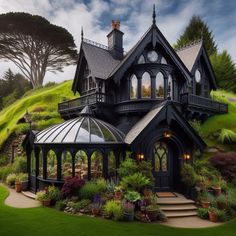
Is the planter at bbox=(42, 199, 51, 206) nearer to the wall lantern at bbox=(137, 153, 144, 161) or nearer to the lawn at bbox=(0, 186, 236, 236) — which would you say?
the lawn at bbox=(0, 186, 236, 236)

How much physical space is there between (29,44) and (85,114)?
35650 millimetres

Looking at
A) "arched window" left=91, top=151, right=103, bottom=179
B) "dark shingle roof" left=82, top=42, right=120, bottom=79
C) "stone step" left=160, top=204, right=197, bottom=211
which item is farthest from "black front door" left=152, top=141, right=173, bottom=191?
"dark shingle roof" left=82, top=42, right=120, bottom=79

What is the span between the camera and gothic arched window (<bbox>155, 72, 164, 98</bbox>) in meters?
18.5

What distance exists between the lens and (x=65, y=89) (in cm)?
3972

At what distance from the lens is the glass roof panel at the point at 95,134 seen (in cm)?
1395

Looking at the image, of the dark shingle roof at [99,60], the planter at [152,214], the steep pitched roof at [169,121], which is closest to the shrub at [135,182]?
the planter at [152,214]

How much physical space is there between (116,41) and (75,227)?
61.4 ft

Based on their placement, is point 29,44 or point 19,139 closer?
point 19,139

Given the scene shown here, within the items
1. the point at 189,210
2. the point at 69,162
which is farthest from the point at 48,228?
the point at 69,162

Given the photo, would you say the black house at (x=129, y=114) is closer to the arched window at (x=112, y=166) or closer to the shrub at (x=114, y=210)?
the arched window at (x=112, y=166)

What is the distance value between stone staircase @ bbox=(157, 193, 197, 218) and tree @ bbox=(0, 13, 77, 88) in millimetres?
39579

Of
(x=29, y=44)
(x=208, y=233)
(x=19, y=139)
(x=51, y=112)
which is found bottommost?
(x=208, y=233)

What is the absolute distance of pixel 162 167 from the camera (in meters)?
15.4

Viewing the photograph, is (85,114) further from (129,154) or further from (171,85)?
(171,85)
